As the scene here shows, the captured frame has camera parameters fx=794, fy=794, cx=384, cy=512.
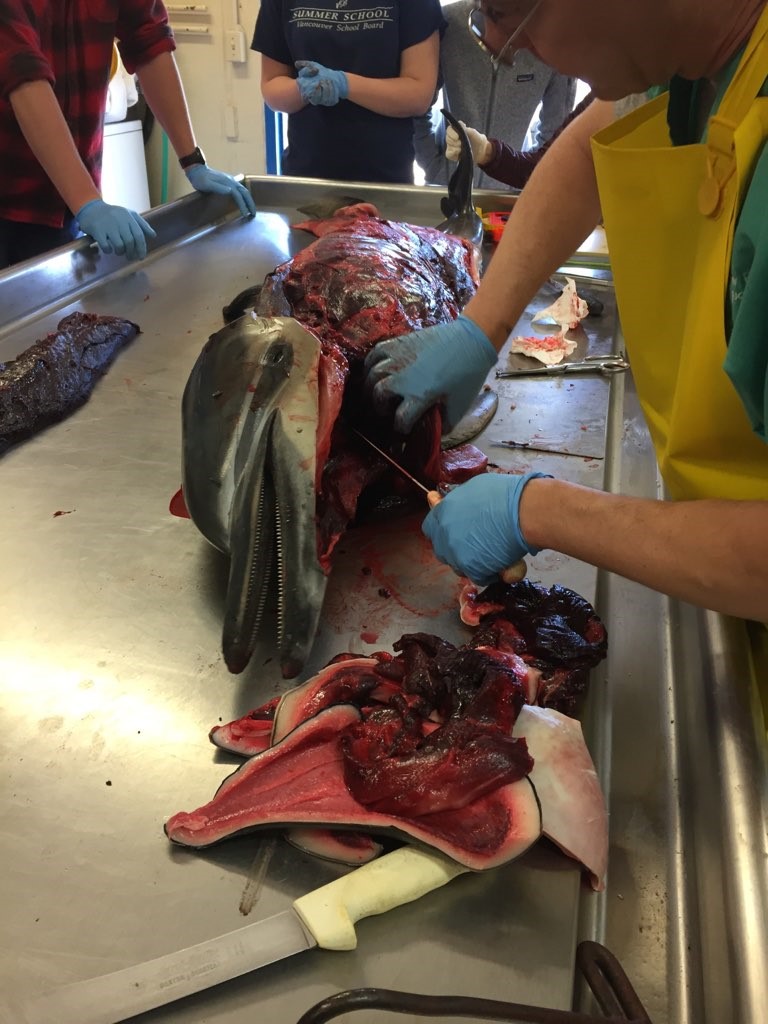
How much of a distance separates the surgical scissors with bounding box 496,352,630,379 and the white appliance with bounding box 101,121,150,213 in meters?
4.37

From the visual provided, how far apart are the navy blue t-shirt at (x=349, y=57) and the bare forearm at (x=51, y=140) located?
1300mm

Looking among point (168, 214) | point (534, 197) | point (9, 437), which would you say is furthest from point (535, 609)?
point (168, 214)

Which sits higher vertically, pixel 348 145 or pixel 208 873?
pixel 348 145

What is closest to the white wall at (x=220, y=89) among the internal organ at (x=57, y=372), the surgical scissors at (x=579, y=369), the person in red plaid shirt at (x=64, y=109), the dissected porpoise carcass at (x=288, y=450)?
the person in red plaid shirt at (x=64, y=109)

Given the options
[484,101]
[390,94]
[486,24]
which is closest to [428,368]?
[486,24]

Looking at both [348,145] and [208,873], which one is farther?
[348,145]

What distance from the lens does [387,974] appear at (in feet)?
2.74

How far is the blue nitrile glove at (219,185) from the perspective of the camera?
313 centimetres

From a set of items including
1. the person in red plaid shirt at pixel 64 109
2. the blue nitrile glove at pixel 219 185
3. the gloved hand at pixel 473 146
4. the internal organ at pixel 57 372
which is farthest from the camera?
the blue nitrile glove at pixel 219 185

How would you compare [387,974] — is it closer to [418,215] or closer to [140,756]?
[140,756]

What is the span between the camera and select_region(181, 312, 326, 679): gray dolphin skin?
117 centimetres

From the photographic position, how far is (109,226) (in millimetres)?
2490

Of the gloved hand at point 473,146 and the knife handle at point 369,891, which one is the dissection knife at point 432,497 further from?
the gloved hand at point 473,146

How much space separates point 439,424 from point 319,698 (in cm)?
76
